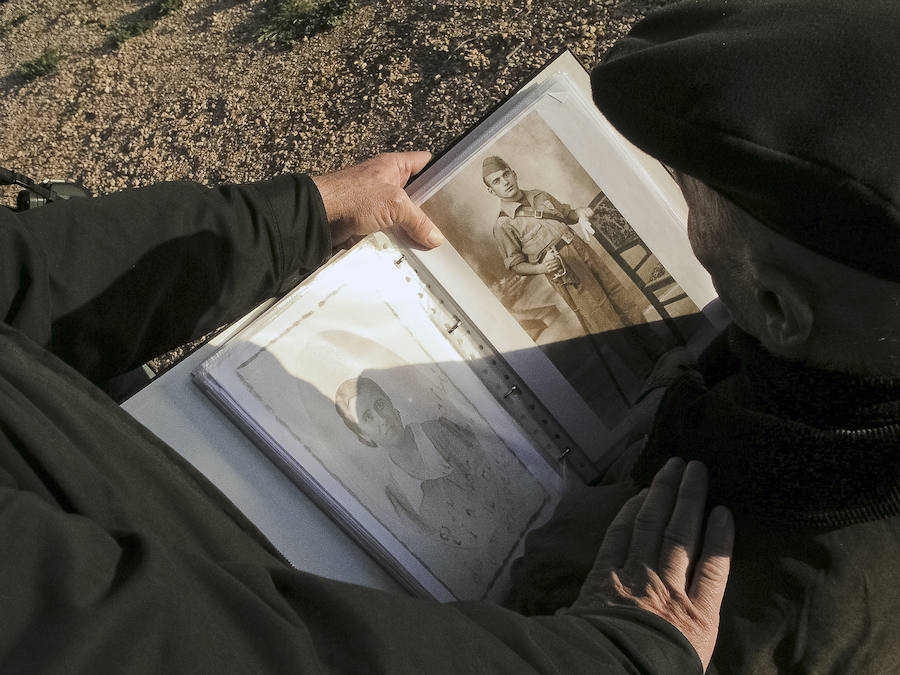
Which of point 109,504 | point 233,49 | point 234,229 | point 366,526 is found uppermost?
point 233,49

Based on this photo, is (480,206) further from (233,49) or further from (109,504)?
(233,49)

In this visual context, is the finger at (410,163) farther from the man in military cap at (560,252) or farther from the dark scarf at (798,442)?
the dark scarf at (798,442)

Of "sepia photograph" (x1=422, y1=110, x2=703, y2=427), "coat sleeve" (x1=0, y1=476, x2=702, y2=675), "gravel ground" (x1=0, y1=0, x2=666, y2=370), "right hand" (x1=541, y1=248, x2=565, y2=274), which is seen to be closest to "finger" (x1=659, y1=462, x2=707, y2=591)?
"coat sleeve" (x1=0, y1=476, x2=702, y2=675)

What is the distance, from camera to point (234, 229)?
133cm

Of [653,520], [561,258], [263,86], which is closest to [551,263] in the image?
[561,258]

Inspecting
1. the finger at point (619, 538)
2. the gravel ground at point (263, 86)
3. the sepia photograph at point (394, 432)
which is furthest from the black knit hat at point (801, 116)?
the gravel ground at point (263, 86)

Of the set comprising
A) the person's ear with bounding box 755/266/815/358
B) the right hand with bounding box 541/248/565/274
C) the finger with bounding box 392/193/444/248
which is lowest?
the person's ear with bounding box 755/266/815/358

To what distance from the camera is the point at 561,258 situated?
4.54 feet

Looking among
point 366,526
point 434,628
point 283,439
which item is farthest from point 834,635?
point 283,439

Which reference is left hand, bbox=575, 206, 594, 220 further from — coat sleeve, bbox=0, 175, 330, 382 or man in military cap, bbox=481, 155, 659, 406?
coat sleeve, bbox=0, 175, 330, 382

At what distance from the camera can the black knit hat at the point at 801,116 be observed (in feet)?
2.20

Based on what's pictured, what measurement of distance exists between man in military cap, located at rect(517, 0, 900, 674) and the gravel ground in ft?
5.63

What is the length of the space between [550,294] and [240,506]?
2.30 feet

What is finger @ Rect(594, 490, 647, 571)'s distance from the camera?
3.51ft
